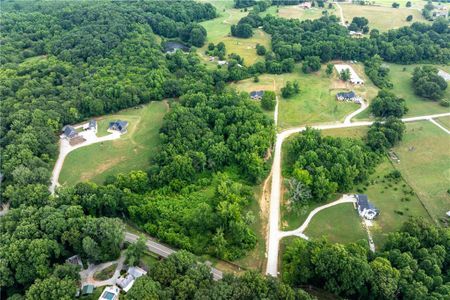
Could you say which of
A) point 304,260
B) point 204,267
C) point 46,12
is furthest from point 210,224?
point 46,12

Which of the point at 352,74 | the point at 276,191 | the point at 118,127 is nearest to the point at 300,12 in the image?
the point at 352,74

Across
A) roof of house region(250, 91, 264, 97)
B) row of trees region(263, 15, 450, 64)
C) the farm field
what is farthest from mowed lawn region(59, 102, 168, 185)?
the farm field

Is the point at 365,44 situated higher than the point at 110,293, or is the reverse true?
the point at 365,44

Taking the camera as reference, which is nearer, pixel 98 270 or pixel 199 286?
pixel 199 286

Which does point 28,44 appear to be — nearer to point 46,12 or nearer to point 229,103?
point 46,12

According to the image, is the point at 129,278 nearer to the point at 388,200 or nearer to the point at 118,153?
the point at 118,153

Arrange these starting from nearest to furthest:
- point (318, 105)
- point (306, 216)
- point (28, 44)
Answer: point (306, 216) < point (318, 105) < point (28, 44)
